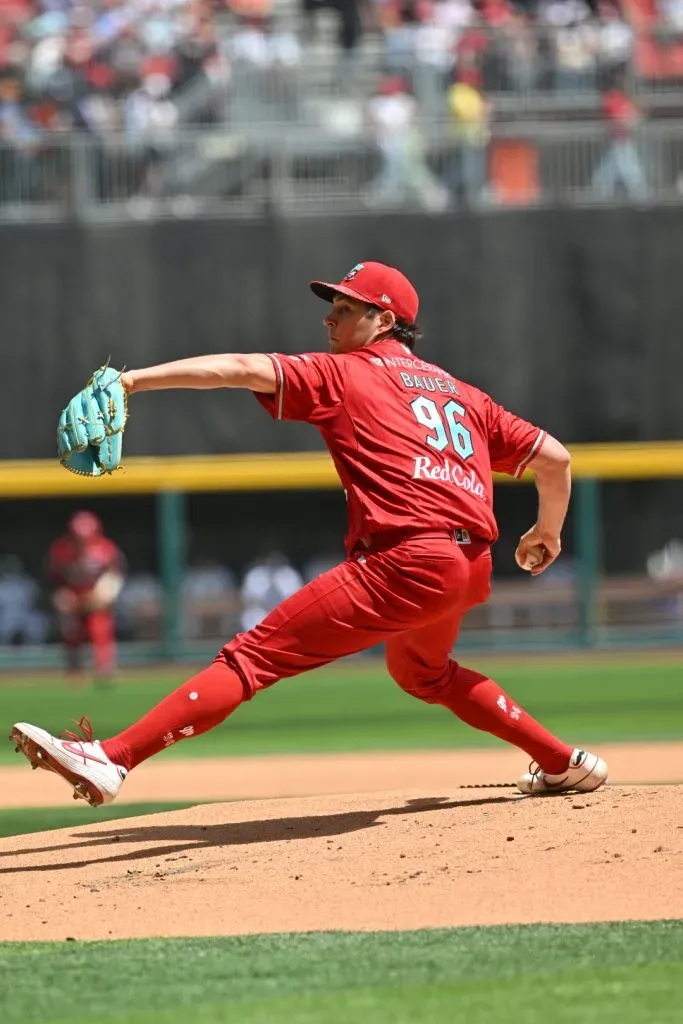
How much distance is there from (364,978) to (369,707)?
29.8ft

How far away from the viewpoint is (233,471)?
17.8 meters

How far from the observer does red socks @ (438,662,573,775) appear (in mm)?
5730

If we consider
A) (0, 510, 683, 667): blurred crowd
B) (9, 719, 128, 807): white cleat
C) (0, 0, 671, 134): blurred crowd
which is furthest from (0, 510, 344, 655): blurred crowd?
(9, 719, 128, 807): white cleat

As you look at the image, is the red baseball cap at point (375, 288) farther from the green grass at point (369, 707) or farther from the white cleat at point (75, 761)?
the green grass at point (369, 707)

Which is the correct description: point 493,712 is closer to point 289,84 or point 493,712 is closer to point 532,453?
point 532,453

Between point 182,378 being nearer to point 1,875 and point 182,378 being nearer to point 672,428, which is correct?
point 1,875

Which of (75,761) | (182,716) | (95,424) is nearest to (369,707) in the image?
(182,716)

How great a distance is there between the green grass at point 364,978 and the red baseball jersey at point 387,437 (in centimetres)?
147

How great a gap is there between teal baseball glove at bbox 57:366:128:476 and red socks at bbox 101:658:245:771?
0.72m

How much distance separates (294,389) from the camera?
514cm

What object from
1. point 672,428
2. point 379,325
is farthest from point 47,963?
point 672,428

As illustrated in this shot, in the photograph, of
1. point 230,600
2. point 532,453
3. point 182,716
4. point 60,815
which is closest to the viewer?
point 182,716

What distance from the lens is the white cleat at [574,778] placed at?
5.90 m

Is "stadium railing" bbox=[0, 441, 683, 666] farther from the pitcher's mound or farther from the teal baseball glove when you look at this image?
the teal baseball glove
